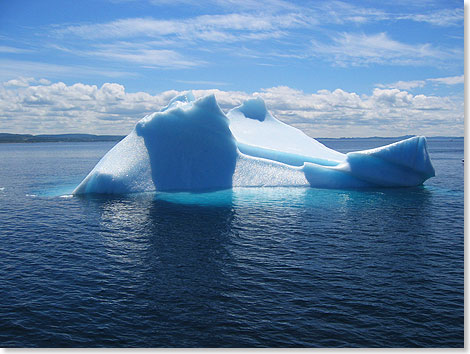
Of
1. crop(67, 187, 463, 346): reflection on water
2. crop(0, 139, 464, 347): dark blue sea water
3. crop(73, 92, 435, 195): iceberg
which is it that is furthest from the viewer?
crop(73, 92, 435, 195): iceberg

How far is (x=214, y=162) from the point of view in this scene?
113 ft

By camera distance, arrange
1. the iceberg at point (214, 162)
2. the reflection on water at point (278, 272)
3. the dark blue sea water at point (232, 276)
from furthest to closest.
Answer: the iceberg at point (214, 162), the reflection on water at point (278, 272), the dark blue sea water at point (232, 276)

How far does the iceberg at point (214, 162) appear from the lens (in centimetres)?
3195

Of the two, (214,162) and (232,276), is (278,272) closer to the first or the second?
(232,276)

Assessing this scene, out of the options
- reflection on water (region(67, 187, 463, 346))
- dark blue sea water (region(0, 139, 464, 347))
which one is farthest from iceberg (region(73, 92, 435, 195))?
dark blue sea water (region(0, 139, 464, 347))

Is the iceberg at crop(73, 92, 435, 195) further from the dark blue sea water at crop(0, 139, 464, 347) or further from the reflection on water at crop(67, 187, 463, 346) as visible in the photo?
the dark blue sea water at crop(0, 139, 464, 347)

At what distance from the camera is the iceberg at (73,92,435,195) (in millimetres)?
31953

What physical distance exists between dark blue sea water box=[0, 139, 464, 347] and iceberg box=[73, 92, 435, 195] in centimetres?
647

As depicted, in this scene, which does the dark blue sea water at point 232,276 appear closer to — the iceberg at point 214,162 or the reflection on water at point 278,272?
the reflection on water at point 278,272

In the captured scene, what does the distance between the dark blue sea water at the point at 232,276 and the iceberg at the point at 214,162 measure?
647cm

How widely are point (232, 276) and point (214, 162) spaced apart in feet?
68.5

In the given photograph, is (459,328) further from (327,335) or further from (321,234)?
(321,234)

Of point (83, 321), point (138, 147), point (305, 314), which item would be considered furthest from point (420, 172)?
point (83, 321)

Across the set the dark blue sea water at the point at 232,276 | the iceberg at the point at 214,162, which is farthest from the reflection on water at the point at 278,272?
the iceberg at the point at 214,162
